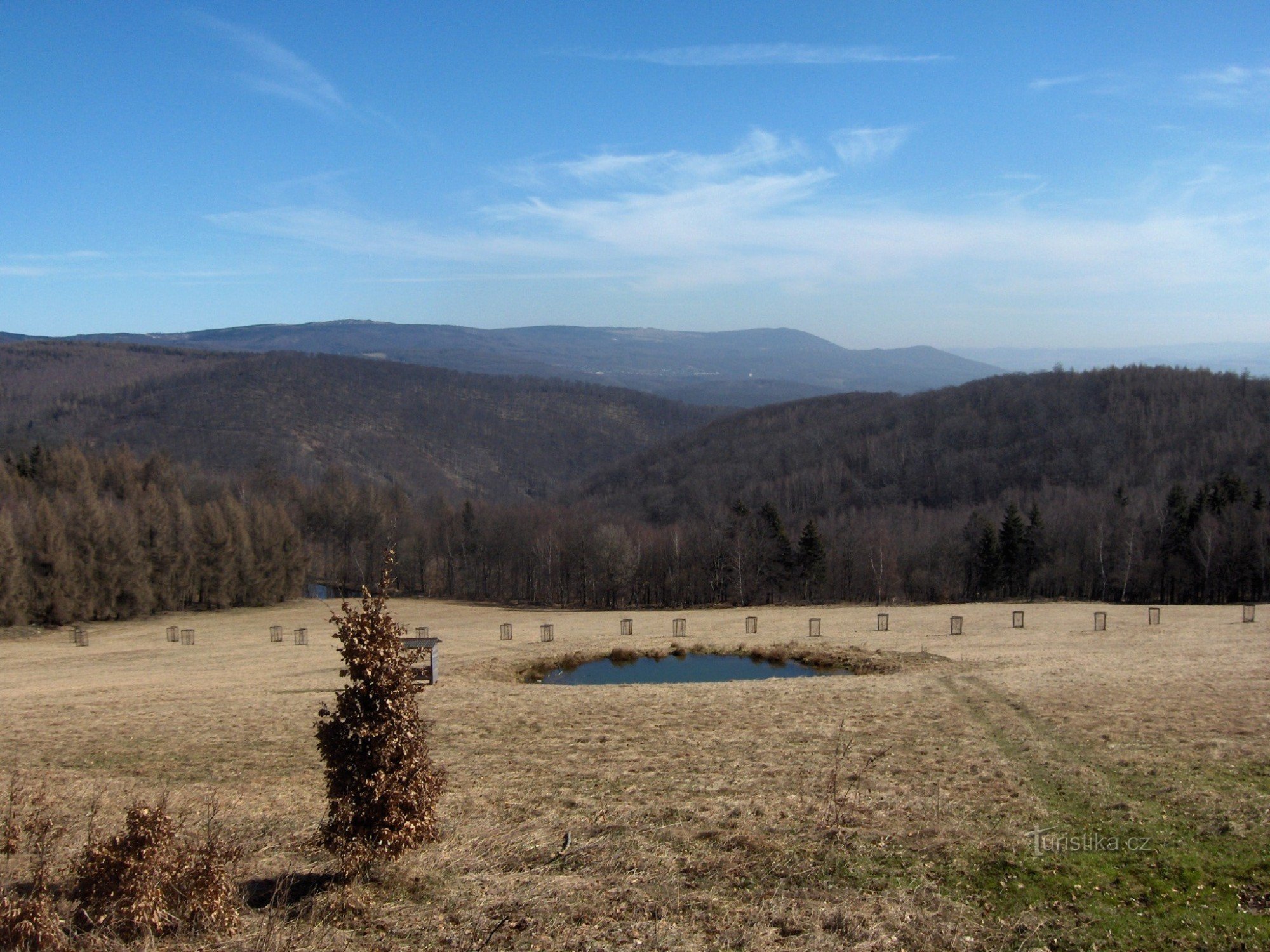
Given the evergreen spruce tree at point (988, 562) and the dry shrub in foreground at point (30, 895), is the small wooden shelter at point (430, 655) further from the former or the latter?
the evergreen spruce tree at point (988, 562)

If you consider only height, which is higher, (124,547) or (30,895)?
(124,547)

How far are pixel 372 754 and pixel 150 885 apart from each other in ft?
7.17

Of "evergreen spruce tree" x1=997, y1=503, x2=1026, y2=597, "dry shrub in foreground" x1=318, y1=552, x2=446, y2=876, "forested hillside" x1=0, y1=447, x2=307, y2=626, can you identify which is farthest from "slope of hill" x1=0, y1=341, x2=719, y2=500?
"dry shrub in foreground" x1=318, y1=552, x2=446, y2=876

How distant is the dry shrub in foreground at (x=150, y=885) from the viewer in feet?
24.8

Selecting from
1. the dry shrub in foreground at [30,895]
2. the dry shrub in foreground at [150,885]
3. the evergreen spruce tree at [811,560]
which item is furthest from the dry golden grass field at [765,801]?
the evergreen spruce tree at [811,560]

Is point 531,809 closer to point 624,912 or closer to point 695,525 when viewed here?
point 624,912

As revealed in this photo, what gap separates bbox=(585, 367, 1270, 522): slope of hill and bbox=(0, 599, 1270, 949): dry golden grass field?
7642cm

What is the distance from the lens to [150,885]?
25.0ft

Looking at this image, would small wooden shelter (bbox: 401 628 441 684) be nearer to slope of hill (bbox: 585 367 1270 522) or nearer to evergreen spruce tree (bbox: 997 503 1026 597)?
evergreen spruce tree (bbox: 997 503 1026 597)

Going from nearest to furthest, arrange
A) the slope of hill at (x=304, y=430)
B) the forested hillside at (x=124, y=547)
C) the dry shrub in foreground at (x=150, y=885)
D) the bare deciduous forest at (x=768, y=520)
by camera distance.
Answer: the dry shrub in foreground at (x=150, y=885)
the forested hillside at (x=124, y=547)
the bare deciduous forest at (x=768, y=520)
the slope of hill at (x=304, y=430)

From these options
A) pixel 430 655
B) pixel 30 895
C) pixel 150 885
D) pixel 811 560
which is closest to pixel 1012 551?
pixel 811 560

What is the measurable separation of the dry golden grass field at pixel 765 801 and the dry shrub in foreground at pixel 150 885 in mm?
283

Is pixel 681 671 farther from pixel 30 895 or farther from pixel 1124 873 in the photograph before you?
pixel 30 895

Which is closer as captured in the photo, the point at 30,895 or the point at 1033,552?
the point at 30,895
